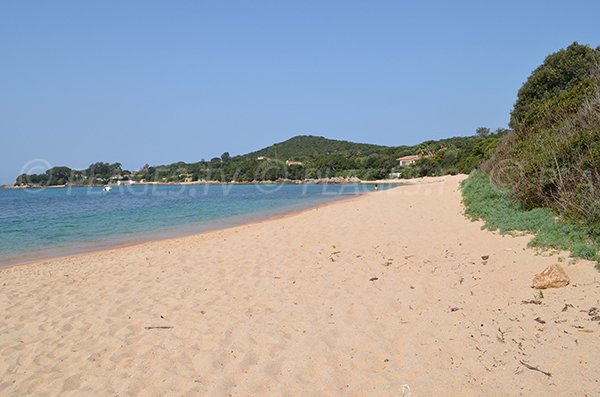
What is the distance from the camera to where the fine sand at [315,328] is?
329 centimetres

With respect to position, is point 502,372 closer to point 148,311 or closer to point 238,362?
point 238,362

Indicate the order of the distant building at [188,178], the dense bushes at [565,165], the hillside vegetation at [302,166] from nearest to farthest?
→ 1. the dense bushes at [565,165]
2. the hillside vegetation at [302,166]
3. the distant building at [188,178]

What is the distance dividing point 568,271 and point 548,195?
10.8ft

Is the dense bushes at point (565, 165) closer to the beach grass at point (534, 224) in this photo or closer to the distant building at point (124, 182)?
the beach grass at point (534, 224)

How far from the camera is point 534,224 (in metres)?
6.98

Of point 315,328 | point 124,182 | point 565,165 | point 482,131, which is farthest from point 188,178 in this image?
point 315,328

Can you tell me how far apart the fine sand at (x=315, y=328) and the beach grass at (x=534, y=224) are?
0.25 meters

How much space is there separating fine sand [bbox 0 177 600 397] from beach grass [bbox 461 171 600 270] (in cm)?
25

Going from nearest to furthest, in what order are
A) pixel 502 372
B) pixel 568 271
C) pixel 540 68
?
pixel 502 372 < pixel 568 271 < pixel 540 68

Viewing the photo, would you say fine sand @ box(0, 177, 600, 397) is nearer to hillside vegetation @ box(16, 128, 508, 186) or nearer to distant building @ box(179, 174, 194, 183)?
hillside vegetation @ box(16, 128, 508, 186)

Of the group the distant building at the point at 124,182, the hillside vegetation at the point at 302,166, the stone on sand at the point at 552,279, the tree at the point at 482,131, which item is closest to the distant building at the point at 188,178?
the hillside vegetation at the point at 302,166

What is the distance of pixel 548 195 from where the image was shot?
304 inches

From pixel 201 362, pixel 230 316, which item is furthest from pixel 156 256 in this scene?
pixel 201 362

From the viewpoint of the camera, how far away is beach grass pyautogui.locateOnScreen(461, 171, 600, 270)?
534cm
